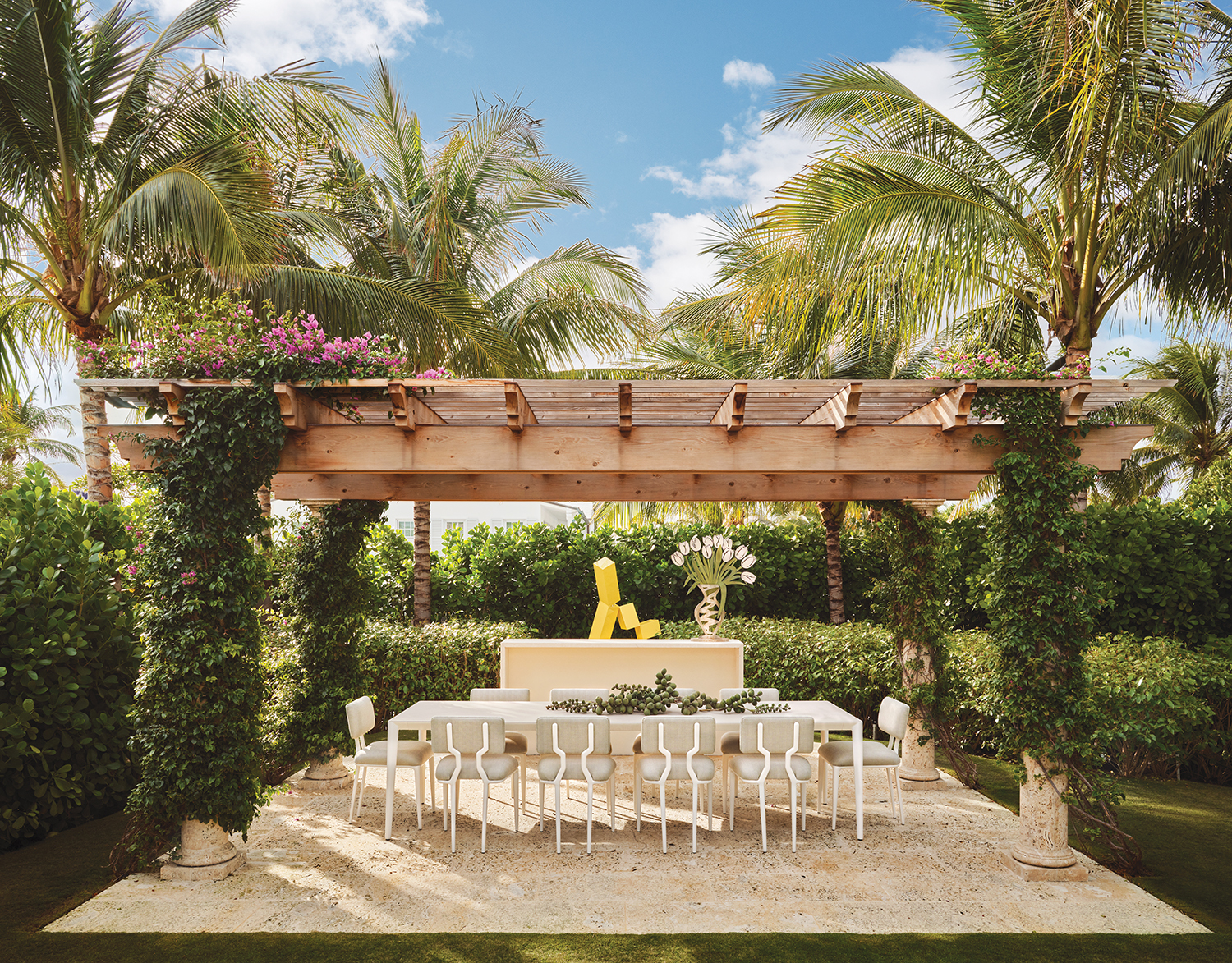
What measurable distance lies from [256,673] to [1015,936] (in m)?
4.66

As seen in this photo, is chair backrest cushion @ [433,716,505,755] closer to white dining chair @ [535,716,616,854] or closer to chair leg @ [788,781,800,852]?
white dining chair @ [535,716,616,854]

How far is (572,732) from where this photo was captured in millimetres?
5445

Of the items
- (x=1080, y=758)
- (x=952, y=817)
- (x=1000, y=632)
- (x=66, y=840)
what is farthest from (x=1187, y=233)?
(x=66, y=840)

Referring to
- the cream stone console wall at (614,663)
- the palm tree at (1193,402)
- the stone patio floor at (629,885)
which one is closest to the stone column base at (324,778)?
the stone patio floor at (629,885)

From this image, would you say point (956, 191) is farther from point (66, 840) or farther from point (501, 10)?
point (66, 840)

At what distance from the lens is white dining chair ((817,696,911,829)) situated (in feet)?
19.4

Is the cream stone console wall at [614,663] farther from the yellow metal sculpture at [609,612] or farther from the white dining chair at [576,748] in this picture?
the white dining chair at [576,748]

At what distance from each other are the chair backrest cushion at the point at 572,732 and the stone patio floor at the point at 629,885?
71 centimetres

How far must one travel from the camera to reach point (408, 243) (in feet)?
32.9

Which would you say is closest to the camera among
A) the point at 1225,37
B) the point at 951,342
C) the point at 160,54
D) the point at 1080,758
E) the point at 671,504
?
the point at 1080,758

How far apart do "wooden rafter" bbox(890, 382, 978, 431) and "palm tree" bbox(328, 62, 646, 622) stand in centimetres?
542

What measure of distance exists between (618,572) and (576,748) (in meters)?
5.65

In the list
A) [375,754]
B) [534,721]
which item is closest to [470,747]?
[534,721]

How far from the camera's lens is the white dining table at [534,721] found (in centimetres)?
571
